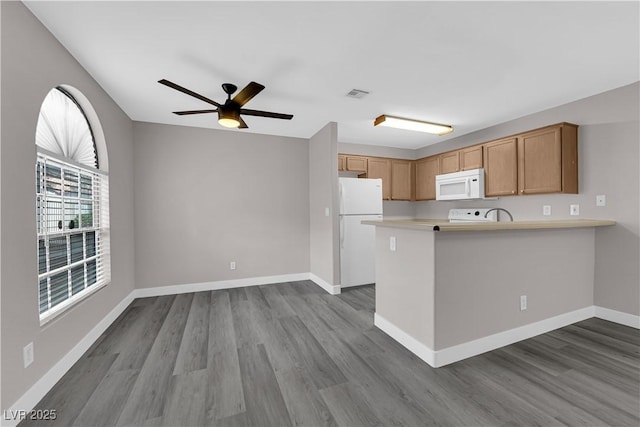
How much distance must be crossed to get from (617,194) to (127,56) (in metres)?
4.89

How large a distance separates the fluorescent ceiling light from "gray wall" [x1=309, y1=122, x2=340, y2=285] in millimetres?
684

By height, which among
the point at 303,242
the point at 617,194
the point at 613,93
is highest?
the point at 613,93

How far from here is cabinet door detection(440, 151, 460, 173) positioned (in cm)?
442

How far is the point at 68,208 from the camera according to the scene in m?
2.24

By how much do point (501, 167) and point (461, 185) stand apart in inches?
24.3

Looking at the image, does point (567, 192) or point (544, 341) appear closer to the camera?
point (544, 341)

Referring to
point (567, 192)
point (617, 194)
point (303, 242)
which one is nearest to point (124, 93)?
point (303, 242)

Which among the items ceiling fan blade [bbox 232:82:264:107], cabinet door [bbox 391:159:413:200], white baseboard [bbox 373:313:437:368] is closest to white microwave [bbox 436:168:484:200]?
cabinet door [bbox 391:159:413:200]

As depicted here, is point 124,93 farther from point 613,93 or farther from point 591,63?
point 613,93

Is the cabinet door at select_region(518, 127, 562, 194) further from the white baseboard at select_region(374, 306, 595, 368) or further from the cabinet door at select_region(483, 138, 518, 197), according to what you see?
the white baseboard at select_region(374, 306, 595, 368)

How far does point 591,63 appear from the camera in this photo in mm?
2324

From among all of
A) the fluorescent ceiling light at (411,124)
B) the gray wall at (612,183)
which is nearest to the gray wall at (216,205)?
the fluorescent ceiling light at (411,124)

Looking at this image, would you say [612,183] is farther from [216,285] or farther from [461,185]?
[216,285]

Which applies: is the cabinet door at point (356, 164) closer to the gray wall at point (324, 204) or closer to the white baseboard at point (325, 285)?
the gray wall at point (324, 204)
